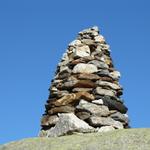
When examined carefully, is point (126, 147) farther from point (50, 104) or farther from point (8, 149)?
point (50, 104)

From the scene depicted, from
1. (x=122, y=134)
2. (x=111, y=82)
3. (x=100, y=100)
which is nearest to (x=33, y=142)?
(x=122, y=134)

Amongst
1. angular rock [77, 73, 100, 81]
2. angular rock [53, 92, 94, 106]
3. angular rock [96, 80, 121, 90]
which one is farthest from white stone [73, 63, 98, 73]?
angular rock [53, 92, 94, 106]

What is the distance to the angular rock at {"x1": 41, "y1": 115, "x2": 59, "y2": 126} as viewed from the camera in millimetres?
15995

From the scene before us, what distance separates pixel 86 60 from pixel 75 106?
8.00 feet

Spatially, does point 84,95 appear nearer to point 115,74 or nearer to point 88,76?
point 88,76

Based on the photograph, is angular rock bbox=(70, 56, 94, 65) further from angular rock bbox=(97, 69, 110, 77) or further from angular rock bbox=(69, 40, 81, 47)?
angular rock bbox=(69, 40, 81, 47)

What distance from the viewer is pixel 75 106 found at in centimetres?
1612

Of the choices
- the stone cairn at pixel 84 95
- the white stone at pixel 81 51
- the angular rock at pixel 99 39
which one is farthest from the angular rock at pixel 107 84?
the angular rock at pixel 99 39

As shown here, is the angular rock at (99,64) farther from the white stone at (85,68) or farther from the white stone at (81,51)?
the white stone at (81,51)

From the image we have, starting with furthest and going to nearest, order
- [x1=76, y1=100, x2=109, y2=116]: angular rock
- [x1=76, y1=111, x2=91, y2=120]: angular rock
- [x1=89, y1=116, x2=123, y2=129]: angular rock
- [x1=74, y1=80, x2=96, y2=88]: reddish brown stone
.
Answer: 1. [x1=74, y1=80, x2=96, y2=88]: reddish brown stone
2. [x1=76, y1=100, x2=109, y2=116]: angular rock
3. [x1=76, y1=111, x2=91, y2=120]: angular rock
4. [x1=89, y1=116, x2=123, y2=129]: angular rock

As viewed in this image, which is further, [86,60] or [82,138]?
[86,60]

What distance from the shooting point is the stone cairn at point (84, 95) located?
14898 millimetres

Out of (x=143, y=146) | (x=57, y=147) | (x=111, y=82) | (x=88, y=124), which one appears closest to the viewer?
(x=143, y=146)

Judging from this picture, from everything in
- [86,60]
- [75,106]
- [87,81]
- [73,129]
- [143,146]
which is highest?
[86,60]
